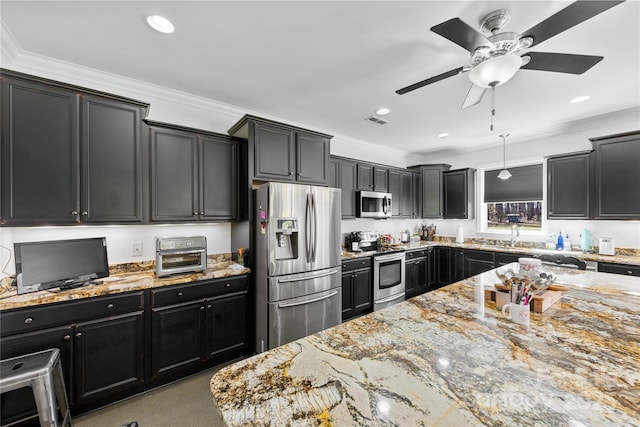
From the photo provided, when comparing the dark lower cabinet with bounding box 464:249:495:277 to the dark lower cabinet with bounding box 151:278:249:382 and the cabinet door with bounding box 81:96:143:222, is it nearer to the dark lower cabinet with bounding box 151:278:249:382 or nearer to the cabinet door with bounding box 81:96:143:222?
the dark lower cabinet with bounding box 151:278:249:382

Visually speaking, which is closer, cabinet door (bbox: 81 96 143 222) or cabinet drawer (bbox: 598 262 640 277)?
cabinet door (bbox: 81 96 143 222)

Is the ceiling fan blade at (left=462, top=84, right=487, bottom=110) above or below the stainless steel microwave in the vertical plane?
above

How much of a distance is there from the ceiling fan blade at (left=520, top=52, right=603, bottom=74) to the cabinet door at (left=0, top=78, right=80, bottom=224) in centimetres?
344

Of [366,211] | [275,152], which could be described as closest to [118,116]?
[275,152]

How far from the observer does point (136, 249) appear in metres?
2.60

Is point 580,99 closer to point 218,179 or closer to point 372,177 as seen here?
point 372,177

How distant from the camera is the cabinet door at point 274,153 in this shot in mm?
2838

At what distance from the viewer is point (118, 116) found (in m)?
2.27

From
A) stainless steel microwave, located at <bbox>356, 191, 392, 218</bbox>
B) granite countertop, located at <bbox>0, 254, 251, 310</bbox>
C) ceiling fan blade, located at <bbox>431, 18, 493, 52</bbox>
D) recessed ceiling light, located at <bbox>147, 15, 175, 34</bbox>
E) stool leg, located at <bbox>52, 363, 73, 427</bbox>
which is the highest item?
recessed ceiling light, located at <bbox>147, 15, 175, 34</bbox>

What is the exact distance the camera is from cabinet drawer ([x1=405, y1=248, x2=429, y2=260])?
14.6ft

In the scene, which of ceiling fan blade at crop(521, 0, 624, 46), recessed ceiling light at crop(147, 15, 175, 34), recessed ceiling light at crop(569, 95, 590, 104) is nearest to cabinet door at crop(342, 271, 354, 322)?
ceiling fan blade at crop(521, 0, 624, 46)

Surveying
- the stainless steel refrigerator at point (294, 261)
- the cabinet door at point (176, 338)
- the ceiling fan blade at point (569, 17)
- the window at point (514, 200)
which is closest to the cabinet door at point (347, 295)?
the stainless steel refrigerator at point (294, 261)

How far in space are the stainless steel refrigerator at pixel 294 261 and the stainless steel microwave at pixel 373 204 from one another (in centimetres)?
121

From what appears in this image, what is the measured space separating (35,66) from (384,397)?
3.52 metres
